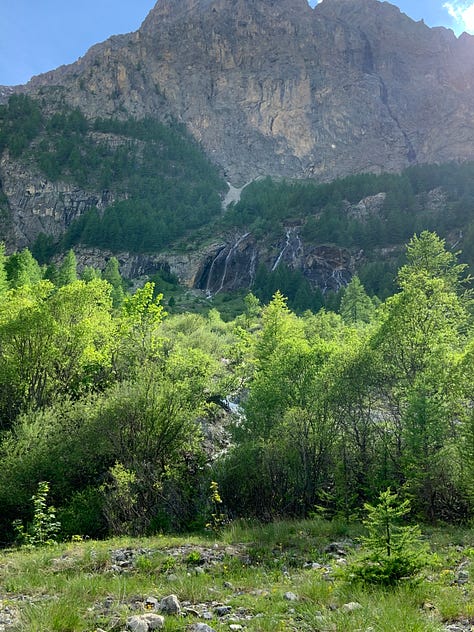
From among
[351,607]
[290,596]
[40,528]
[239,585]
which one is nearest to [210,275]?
[40,528]

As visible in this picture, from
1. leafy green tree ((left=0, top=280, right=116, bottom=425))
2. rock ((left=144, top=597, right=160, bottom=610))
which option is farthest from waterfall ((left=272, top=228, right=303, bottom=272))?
rock ((left=144, top=597, right=160, bottom=610))

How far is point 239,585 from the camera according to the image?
10.6 m

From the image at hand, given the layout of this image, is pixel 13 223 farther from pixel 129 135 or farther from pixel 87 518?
pixel 87 518

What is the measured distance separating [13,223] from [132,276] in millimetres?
57324

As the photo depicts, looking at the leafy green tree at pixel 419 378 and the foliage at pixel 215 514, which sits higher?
the leafy green tree at pixel 419 378

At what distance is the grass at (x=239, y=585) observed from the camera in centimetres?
787

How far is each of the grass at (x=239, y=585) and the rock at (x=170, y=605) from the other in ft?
1.00

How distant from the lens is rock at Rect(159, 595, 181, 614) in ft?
28.5

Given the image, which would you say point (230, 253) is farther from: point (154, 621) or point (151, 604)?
point (154, 621)

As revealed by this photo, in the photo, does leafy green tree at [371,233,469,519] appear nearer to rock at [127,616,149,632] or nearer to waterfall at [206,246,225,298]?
rock at [127,616,149,632]

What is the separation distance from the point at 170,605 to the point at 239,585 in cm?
242

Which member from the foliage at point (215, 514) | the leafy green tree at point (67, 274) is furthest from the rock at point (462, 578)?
the leafy green tree at point (67, 274)

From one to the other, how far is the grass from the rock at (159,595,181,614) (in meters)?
0.30

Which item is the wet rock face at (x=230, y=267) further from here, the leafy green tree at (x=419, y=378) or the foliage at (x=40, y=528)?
the foliage at (x=40, y=528)
